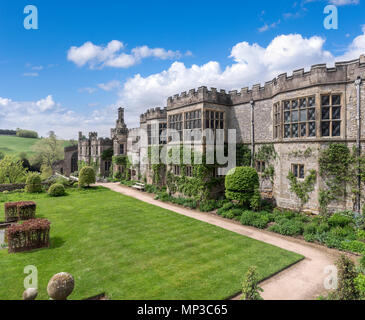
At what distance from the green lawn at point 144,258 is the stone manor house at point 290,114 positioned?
7602mm

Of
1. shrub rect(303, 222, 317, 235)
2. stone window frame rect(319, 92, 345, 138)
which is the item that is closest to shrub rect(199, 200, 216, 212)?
shrub rect(303, 222, 317, 235)

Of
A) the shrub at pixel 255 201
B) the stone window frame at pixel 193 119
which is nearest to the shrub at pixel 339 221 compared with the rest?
the shrub at pixel 255 201

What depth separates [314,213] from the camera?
15.8 meters

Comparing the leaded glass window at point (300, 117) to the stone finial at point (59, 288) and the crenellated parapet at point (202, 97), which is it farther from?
the stone finial at point (59, 288)

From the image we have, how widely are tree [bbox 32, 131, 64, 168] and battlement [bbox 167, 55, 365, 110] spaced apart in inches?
1673

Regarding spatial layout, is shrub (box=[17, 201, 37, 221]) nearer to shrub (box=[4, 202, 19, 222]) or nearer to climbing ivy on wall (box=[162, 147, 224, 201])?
shrub (box=[4, 202, 19, 222])

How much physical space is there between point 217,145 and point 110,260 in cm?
1427

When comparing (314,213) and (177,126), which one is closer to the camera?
(314,213)

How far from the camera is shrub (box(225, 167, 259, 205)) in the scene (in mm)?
17672

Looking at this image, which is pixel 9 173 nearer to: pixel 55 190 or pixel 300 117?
pixel 55 190
